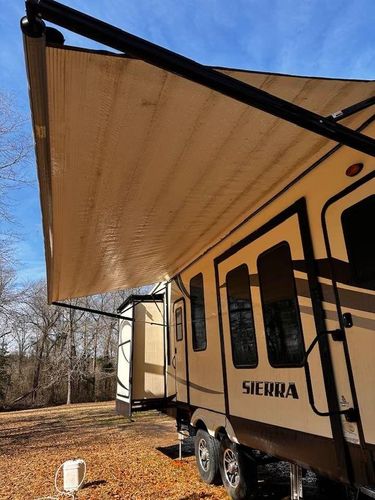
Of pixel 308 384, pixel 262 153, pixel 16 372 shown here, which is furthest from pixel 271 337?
pixel 16 372

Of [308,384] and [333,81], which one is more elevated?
[333,81]

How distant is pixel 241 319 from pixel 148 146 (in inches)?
81.2

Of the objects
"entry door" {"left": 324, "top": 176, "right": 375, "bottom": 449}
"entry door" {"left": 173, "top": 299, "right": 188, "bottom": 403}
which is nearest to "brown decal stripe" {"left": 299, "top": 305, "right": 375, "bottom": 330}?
"entry door" {"left": 324, "top": 176, "right": 375, "bottom": 449}

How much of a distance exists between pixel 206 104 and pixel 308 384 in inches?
78.6

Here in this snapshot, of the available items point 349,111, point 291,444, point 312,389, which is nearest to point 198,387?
point 291,444

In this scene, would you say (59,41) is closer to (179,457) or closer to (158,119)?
(158,119)

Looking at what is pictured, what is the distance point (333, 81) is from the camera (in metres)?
1.97

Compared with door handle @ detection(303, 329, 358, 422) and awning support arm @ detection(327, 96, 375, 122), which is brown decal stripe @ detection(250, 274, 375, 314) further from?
awning support arm @ detection(327, 96, 375, 122)

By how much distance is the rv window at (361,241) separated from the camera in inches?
89.6

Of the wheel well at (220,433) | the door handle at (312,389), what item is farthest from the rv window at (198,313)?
the door handle at (312,389)

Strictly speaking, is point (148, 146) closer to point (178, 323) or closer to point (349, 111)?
point (349, 111)

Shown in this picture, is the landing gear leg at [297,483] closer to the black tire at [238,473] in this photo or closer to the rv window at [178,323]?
the black tire at [238,473]

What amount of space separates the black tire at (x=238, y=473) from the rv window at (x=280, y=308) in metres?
1.33

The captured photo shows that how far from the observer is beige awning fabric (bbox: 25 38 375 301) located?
1.82m
